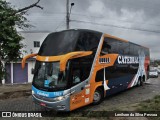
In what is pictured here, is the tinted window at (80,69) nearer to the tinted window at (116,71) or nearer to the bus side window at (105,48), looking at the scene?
the tinted window at (116,71)

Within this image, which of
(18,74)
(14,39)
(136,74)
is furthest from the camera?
(18,74)

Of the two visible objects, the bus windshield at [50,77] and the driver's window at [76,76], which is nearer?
the bus windshield at [50,77]

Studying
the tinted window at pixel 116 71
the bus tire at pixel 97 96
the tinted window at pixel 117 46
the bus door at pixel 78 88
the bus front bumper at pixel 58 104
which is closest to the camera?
the bus front bumper at pixel 58 104

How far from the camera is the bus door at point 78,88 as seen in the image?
7.66 m

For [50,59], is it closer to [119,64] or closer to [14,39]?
[14,39]

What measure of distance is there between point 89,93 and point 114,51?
11.3 feet

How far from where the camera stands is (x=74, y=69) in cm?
782

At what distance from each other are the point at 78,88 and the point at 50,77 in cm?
125

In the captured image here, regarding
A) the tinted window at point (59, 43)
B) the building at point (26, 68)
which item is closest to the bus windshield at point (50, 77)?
the tinted window at point (59, 43)

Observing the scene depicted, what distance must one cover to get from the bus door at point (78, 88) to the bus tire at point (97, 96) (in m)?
0.90

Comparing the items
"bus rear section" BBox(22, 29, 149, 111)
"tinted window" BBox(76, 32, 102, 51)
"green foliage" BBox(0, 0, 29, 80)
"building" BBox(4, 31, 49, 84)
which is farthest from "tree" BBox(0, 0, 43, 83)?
"building" BBox(4, 31, 49, 84)

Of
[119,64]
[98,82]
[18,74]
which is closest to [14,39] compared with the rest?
[98,82]

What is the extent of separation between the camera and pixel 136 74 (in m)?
14.6

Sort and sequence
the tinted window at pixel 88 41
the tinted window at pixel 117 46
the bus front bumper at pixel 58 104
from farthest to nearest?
1. the tinted window at pixel 117 46
2. the tinted window at pixel 88 41
3. the bus front bumper at pixel 58 104
